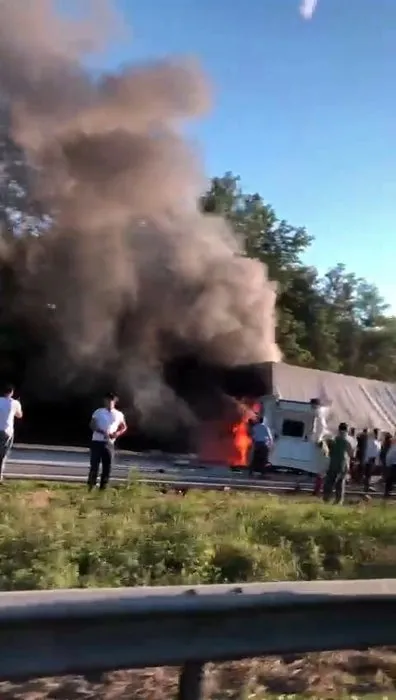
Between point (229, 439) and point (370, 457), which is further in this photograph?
point (229, 439)

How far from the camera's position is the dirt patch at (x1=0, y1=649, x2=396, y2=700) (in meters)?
3.61

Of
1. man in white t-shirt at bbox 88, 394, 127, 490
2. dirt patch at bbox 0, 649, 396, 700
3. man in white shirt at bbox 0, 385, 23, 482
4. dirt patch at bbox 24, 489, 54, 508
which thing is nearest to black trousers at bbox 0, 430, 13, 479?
man in white shirt at bbox 0, 385, 23, 482

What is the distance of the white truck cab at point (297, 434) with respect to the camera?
19.0m

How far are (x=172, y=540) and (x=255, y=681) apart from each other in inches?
122

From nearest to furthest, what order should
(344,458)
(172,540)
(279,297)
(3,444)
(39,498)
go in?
(172,540)
(39,498)
(3,444)
(344,458)
(279,297)

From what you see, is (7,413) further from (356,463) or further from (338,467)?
(356,463)

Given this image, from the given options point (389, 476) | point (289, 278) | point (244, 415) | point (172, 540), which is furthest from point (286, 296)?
point (172, 540)

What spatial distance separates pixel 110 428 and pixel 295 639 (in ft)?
26.6

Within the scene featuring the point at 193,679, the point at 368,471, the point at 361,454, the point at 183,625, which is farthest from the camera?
the point at 361,454

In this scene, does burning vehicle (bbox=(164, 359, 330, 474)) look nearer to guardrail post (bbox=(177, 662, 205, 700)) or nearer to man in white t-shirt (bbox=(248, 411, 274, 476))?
man in white t-shirt (bbox=(248, 411, 274, 476))

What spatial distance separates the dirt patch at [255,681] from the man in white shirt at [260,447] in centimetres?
1298

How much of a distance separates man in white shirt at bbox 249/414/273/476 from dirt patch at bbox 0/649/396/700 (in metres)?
13.0

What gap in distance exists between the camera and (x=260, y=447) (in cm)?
1753

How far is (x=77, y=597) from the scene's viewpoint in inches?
118
